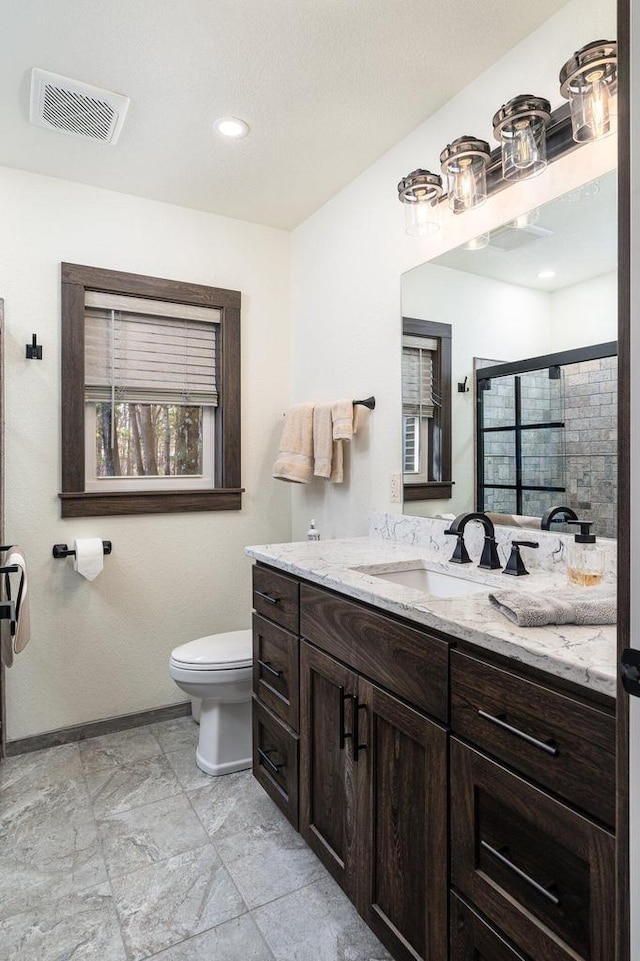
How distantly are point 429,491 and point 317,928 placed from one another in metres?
1.39

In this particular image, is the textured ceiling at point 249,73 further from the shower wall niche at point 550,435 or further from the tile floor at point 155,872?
the tile floor at point 155,872

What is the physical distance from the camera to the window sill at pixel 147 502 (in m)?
2.52

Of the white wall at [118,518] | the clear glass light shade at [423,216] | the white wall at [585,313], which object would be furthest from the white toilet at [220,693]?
the clear glass light shade at [423,216]

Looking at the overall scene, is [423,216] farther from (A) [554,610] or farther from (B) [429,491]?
(A) [554,610]

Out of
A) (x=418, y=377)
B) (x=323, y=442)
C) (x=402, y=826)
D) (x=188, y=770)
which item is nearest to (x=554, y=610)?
(x=402, y=826)

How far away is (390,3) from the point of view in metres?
1.55

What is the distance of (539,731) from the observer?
0.93 metres

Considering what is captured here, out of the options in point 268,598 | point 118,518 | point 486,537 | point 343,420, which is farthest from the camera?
point 118,518

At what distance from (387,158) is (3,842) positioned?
9.58 ft

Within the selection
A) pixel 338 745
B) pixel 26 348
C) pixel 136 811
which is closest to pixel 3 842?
pixel 136 811

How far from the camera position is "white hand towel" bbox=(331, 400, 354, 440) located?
241 cm

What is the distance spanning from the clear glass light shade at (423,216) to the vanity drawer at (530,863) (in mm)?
1678

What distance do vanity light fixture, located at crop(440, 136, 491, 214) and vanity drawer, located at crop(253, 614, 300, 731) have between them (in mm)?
1525

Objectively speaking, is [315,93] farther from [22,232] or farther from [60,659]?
[60,659]
